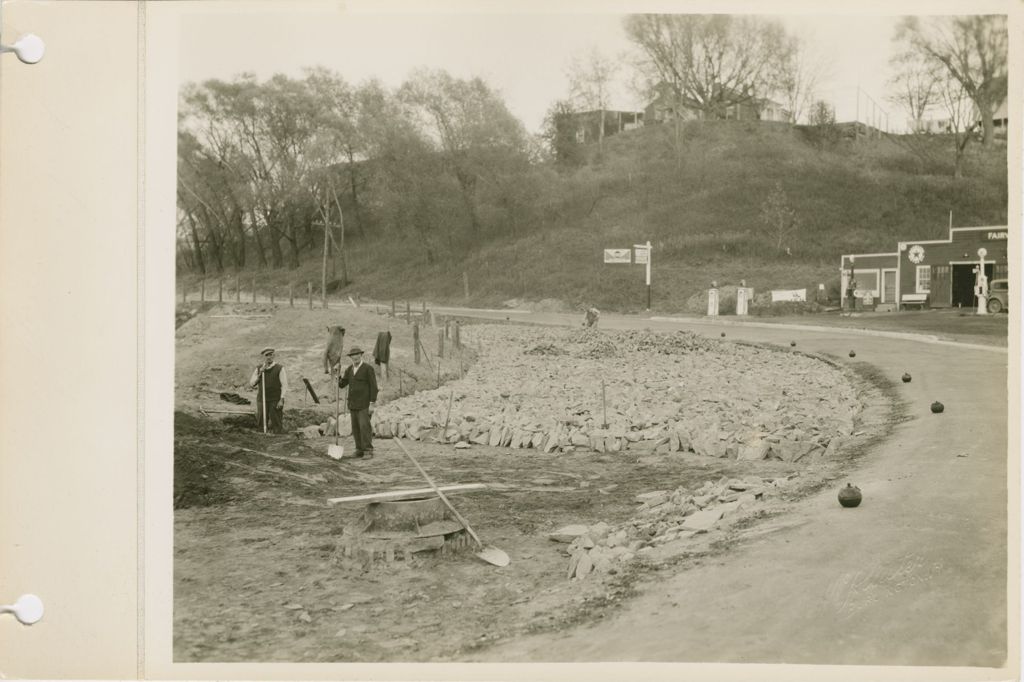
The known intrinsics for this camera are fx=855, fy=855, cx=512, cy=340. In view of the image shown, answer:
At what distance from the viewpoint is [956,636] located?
3346 millimetres

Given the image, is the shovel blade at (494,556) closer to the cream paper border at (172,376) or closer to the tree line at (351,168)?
the cream paper border at (172,376)

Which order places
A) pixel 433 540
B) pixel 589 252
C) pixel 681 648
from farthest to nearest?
pixel 589 252, pixel 433 540, pixel 681 648

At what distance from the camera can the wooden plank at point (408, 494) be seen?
3.71 meters

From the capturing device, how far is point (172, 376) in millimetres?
3861

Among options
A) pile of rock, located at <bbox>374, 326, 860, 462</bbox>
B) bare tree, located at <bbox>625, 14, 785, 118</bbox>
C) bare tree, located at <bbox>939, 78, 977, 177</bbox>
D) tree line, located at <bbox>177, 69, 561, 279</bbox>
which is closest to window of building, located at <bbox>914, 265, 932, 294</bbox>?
bare tree, located at <bbox>939, 78, 977, 177</bbox>

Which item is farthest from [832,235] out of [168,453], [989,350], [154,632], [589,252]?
[154,632]

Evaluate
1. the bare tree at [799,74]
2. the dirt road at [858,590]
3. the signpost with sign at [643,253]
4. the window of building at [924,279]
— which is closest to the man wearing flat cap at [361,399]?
the dirt road at [858,590]

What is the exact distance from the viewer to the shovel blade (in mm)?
3543

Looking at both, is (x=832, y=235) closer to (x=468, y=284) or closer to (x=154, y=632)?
(x=468, y=284)

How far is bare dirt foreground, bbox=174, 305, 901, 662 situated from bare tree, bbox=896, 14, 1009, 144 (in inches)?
53.3

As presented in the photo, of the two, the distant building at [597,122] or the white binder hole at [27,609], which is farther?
the distant building at [597,122]

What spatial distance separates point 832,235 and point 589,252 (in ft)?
3.79

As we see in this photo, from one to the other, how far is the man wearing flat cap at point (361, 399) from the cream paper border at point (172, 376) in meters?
0.79

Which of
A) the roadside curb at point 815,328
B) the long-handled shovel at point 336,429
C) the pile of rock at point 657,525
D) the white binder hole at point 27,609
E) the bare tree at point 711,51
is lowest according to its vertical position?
the white binder hole at point 27,609
